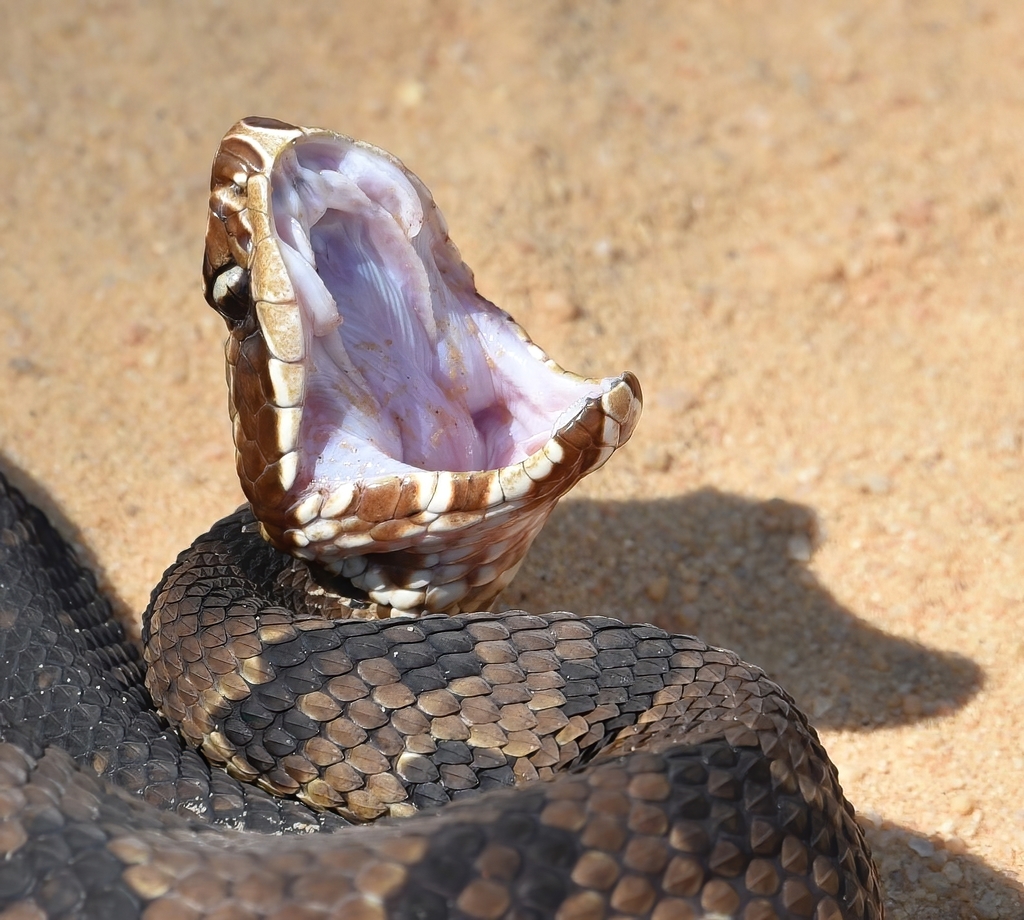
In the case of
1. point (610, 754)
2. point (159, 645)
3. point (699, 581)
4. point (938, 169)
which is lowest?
point (699, 581)

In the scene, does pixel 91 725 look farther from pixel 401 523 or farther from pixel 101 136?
pixel 101 136

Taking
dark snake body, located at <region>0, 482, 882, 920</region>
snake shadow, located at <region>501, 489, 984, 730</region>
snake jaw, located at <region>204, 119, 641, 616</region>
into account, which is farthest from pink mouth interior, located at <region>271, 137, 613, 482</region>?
snake shadow, located at <region>501, 489, 984, 730</region>

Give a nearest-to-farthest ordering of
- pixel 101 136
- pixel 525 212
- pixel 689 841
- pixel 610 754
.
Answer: pixel 689 841 < pixel 610 754 < pixel 525 212 < pixel 101 136

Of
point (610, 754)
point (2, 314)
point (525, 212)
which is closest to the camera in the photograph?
point (610, 754)

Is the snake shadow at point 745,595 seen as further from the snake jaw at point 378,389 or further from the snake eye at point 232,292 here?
the snake eye at point 232,292

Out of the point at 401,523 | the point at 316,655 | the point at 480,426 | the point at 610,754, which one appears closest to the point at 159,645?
the point at 316,655

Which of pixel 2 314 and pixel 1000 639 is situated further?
pixel 2 314
